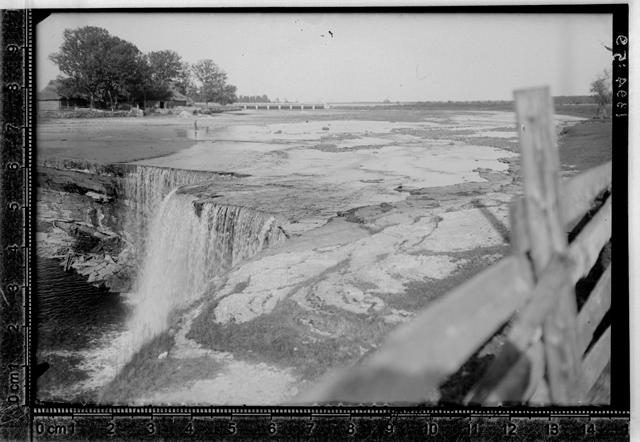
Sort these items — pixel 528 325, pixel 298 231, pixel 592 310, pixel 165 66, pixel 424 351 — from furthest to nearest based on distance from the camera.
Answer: pixel 298 231 < pixel 165 66 < pixel 592 310 < pixel 528 325 < pixel 424 351

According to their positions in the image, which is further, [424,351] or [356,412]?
[356,412]

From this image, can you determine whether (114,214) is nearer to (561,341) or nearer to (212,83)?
(212,83)

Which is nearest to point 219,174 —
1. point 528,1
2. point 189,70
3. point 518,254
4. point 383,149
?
point 189,70

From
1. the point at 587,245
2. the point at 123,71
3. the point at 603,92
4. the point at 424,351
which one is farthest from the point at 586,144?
the point at 123,71

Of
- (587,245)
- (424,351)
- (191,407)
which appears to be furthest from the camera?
(191,407)

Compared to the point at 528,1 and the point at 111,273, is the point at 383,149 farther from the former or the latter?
the point at 111,273

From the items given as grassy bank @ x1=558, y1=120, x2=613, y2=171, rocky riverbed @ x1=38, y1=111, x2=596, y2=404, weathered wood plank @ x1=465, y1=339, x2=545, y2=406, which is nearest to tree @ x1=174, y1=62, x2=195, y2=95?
rocky riverbed @ x1=38, y1=111, x2=596, y2=404
